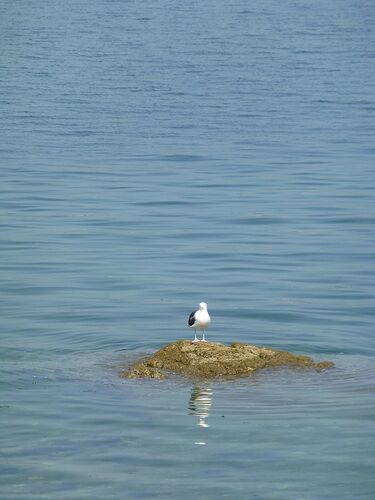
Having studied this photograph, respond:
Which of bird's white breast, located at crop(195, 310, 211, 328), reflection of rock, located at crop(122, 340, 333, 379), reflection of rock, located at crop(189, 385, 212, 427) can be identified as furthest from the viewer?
bird's white breast, located at crop(195, 310, 211, 328)

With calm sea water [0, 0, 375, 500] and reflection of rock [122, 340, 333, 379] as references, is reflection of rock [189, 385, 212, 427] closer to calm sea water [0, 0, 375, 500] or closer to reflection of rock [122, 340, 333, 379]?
calm sea water [0, 0, 375, 500]

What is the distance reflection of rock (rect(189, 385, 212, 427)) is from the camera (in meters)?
18.0

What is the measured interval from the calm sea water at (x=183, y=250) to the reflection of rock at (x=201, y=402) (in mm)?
36

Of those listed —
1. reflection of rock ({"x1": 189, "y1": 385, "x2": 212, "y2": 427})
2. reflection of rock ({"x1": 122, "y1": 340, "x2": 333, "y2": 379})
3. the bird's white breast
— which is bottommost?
reflection of rock ({"x1": 189, "y1": 385, "x2": 212, "y2": 427})

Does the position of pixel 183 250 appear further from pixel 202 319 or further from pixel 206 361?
pixel 206 361

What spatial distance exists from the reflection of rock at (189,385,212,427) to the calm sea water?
0.04 m

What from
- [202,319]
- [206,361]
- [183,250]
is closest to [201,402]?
[206,361]

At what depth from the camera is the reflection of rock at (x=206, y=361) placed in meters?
19.3

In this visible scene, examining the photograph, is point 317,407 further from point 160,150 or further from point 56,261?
point 160,150

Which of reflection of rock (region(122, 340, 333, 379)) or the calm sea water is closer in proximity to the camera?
the calm sea water

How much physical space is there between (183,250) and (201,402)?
13362 millimetres

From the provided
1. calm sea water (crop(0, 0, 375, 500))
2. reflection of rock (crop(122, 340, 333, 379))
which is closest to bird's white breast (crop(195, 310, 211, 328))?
reflection of rock (crop(122, 340, 333, 379))

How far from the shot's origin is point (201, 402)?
722 inches

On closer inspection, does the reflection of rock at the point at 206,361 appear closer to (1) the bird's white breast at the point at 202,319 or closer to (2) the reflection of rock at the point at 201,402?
(1) the bird's white breast at the point at 202,319
